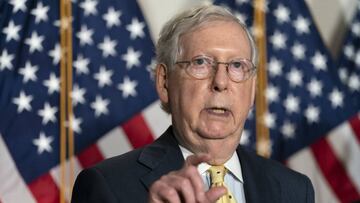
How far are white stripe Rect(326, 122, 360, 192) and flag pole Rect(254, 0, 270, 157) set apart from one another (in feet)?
0.80

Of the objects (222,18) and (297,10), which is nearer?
(222,18)

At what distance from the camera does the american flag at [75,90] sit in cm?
291

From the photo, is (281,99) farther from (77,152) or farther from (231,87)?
(231,87)

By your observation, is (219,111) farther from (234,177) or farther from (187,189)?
(187,189)

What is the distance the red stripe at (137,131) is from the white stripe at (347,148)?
0.68 m

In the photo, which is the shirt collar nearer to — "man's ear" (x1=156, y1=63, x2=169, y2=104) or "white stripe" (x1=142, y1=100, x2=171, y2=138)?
"man's ear" (x1=156, y1=63, x2=169, y2=104)

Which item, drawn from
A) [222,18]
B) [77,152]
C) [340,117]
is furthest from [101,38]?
[222,18]

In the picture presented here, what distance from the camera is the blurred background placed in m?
2.92

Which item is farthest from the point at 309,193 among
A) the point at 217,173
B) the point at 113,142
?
the point at 113,142

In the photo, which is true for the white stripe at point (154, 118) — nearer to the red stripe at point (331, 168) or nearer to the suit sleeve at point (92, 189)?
the red stripe at point (331, 168)

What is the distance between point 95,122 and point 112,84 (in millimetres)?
154

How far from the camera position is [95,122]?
9.78ft

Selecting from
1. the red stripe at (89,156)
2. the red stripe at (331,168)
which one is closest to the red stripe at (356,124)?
the red stripe at (331,168)

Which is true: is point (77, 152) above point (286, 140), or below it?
above
